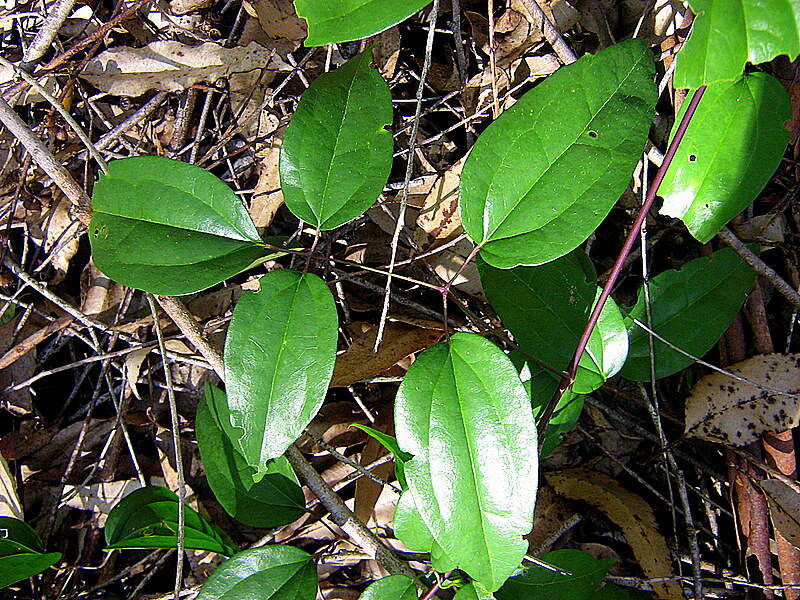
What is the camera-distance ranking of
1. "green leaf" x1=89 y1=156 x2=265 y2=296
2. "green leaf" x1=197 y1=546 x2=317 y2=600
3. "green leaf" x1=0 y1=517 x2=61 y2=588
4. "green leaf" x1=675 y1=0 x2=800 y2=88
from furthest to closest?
"green leaf" x1=0 y1=517 x2=61 y2=588, "green leaf" x1=197 y1=546 x2=317 y2=600, "green leaf" x1=89 y1=156 x2=265 y2=296, "green leaf" x1=675 y1=0 x2=800 y2=88

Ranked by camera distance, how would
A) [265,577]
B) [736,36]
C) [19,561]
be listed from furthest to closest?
[19,561] → [265,577] → [736,36]

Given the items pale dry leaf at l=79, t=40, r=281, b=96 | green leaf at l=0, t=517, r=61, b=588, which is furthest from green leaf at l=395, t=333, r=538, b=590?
pale dry leaf at l=79, t=40, r=281, b=96

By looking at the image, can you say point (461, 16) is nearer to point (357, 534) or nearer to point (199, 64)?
point (199, 64)

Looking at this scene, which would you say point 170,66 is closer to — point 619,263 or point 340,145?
point 340,145

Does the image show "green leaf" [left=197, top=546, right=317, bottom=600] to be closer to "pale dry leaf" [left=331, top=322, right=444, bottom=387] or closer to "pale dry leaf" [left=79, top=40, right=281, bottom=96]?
"pale dry leaf" [left=331, top=322, right=444, bottom=387]

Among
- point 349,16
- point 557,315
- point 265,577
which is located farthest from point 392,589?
point 349,16
